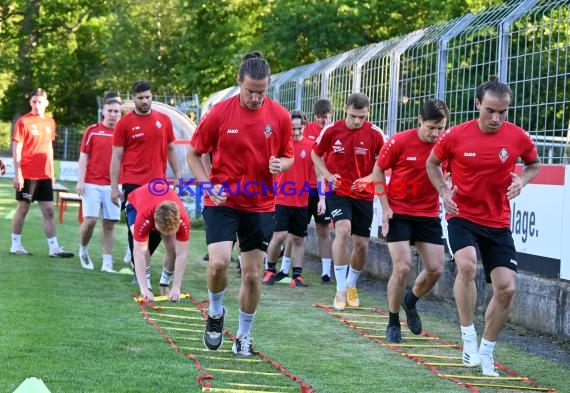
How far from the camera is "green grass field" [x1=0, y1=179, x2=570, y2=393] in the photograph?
722 centimetres

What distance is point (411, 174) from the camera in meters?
9.64

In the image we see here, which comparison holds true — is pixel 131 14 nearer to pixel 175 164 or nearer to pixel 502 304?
pixel 175 164

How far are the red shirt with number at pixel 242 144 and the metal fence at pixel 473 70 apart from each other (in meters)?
3.18

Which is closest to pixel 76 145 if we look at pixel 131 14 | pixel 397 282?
pixel 131 14

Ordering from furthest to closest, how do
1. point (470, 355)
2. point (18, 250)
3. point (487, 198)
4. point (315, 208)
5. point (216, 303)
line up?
1. point (18, 250)
2. point (315, 208)
3. point (216, 303)
4. point (470, 355)
5. point (487, 198)

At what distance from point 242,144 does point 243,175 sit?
224 mm

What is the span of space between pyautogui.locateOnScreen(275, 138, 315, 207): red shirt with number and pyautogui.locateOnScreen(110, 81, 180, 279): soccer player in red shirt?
85.2 inches

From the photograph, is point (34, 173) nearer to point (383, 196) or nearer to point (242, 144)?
point (383, 196)

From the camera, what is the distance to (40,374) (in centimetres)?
708

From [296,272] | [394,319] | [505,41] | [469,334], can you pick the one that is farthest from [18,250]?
[469,334]

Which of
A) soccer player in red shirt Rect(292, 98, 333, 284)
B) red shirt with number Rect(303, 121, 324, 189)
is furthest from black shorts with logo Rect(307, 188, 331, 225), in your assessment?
red shirt with number Rect(303, 121, 324, 189)

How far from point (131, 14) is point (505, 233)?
50845 mm

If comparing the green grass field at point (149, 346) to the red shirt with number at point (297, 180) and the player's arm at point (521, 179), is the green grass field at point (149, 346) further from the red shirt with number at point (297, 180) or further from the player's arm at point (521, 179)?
the red shirt with number at point (297, 180)

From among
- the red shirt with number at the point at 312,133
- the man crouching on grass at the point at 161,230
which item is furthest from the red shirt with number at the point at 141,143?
the red shirt with number at the point at 312,133
